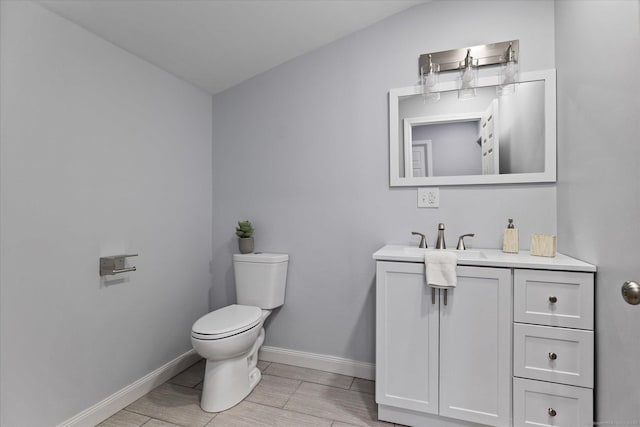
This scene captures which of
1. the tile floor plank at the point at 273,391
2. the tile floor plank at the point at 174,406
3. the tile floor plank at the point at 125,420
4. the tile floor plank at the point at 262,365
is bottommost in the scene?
the tile floor plank at the point at 262,365

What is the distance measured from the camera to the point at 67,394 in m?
1.51

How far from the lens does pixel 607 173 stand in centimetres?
122

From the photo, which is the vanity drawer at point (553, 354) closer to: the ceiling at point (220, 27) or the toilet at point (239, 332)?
the toilet at point (239, 332)

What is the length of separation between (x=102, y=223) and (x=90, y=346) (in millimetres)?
642

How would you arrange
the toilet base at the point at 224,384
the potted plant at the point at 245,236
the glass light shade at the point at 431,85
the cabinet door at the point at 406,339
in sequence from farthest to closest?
the potted plant at the point at 245,236, the glass light shade at the point at 431,85, the toilet base at the point at 224,384, the cabinet door at the point at 406,339

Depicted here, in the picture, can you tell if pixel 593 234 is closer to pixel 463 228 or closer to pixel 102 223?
pixel 463 228

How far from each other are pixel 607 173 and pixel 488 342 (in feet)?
2.84

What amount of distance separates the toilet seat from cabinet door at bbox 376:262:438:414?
0.75 meters

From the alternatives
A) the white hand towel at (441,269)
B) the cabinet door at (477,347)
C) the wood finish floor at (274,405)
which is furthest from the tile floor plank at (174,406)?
the white hand towel at (441,269)

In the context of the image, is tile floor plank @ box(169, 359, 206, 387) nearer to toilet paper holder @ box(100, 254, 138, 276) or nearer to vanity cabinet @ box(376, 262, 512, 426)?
toilet paper holder @ box(100, 254, 138, 276)

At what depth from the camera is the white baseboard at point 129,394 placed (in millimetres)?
1564

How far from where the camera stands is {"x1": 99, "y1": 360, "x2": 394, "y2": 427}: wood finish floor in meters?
1.65

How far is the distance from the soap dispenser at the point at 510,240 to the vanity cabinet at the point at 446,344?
35 centimetres

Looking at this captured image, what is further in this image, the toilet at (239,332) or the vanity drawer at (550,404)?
the toilet at (239,332)
